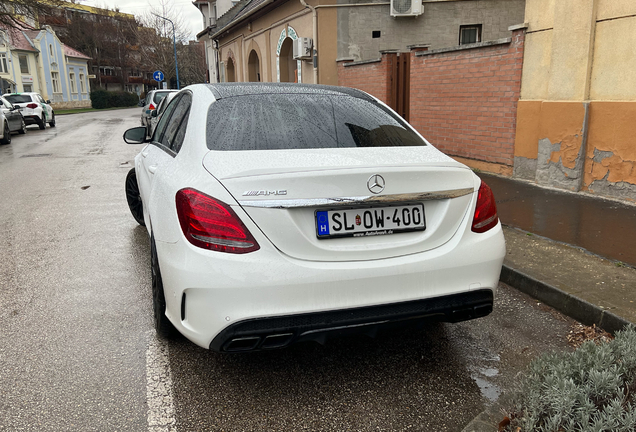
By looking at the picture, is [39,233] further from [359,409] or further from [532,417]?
[532,417]

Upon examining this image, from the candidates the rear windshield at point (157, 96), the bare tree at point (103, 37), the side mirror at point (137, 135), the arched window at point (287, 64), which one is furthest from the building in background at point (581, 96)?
the bare tree at point (103, 37)

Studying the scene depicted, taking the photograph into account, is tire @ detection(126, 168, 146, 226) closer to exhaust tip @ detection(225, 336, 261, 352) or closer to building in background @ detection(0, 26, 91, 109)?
exhaust tip @ detection(225, 336, 261, 352)

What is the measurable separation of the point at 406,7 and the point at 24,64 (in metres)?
55.3

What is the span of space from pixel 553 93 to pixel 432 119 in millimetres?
3097

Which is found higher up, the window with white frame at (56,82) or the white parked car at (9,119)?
the window with white frame at (56,82)

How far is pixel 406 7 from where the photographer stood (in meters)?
14.9

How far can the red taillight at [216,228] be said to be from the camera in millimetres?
2457

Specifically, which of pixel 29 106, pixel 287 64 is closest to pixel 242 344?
pixel 287 64

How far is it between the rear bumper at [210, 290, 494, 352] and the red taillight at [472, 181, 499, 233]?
0.39m

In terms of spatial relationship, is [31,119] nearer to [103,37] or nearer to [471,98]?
[471,98]

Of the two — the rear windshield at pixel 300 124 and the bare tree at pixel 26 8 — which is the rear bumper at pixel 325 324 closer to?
the rear windshield at pixel 300 124

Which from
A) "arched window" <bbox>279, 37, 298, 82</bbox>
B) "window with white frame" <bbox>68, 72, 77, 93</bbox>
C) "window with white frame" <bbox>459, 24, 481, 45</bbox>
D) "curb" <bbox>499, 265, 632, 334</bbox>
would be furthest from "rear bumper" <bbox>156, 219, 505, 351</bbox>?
"window with white frame" <bbox>68, 72, 77, 93</bbox>

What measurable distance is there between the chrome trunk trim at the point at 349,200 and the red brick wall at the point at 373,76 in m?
9.61

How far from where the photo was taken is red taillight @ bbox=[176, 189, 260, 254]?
8.06 ft
